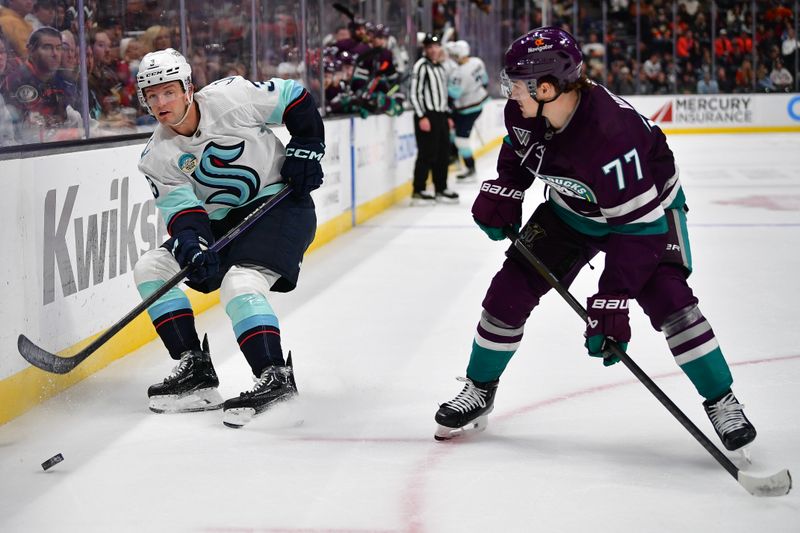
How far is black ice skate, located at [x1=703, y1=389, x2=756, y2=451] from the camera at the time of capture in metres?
2.46

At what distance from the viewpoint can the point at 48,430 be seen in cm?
296

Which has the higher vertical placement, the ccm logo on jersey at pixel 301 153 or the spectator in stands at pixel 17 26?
the spectator in stands at pixel 17 26

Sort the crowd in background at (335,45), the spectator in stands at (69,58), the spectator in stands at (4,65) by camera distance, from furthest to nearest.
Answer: the spectator in stands at (69,58), the crowd in background at (335,45), the spectator in stands at (4,65)

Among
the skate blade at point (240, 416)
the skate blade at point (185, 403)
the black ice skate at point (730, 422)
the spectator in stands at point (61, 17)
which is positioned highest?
the spectator in stands at point (61, 17)

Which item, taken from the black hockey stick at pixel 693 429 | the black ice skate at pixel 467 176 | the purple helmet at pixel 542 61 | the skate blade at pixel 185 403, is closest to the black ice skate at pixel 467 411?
the black hockey stick at pixel 693 429

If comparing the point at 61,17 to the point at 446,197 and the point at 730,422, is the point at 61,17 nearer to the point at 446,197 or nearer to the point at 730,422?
the point at 730,422

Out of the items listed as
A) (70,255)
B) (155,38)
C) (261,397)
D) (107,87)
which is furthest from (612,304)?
(155,38)

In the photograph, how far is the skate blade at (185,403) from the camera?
10.2 ft

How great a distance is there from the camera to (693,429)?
2.44 metres

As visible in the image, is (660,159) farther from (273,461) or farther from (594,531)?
(273,461)

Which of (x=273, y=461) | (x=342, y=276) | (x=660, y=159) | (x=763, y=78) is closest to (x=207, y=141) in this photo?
(x=273, y=461)

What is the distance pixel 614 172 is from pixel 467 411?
0.76m

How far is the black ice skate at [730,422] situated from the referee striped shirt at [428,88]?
613 cm

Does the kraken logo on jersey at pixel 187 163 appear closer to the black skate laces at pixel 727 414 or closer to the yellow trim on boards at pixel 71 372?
the yellow trim on boards at pixel 71 372
